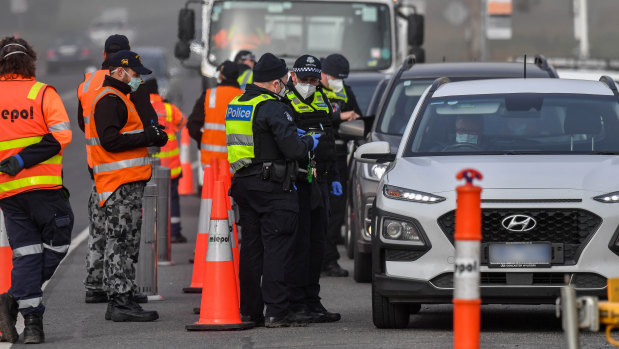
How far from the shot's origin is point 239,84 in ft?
51.8

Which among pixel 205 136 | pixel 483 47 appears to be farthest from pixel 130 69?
pixel 483 47

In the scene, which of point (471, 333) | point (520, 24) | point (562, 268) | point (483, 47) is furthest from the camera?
point (520, 24)

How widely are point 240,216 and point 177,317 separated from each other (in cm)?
115

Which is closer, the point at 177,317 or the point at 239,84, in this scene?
the point at 177,317

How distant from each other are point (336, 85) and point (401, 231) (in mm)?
4912

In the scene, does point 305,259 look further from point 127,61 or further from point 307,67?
point 127,61

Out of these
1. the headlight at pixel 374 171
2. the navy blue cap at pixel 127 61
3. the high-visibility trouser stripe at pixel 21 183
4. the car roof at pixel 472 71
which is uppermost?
the navy blue cap at pixel 127 61

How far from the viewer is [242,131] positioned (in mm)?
10344

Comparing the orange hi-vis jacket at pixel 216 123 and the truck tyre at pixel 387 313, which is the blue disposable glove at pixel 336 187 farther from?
the orange hi-vis jacket at pixel 216 123

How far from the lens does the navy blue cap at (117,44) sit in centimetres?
1161

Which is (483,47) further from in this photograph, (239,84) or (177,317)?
(177,317)

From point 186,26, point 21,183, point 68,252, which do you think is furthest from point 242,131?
point 186,26

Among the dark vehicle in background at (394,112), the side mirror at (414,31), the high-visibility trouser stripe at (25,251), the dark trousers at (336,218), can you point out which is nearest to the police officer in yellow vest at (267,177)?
the high-visibility trouser stripe at (25,251)

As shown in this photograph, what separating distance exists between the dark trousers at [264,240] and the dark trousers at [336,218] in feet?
9.64
